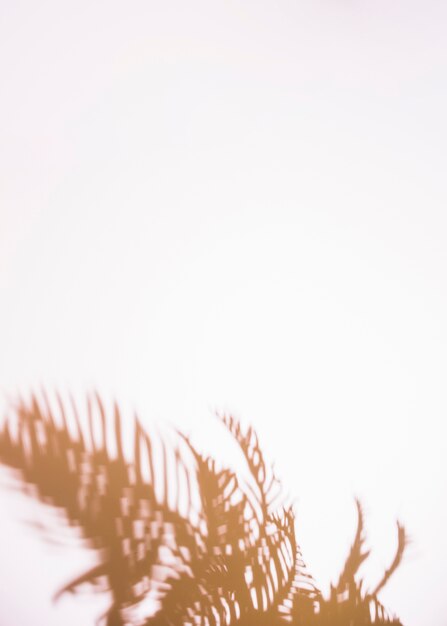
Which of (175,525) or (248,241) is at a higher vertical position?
(248,241)

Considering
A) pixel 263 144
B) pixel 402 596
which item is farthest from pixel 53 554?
pixel 263 144

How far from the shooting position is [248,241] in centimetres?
94

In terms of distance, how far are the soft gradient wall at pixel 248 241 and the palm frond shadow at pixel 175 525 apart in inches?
1.8

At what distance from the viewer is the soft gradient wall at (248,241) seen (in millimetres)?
815

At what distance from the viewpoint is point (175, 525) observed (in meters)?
0.88

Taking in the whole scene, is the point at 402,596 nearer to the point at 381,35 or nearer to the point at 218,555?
the point at 218,555

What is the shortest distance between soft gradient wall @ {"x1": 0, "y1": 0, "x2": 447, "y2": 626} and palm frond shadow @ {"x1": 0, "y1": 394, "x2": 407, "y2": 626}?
0.05 metres

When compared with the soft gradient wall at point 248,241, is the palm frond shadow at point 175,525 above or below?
below

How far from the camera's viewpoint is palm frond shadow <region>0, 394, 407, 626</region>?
2.65ft

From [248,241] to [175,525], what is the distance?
64 centimetres

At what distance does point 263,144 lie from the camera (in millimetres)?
920

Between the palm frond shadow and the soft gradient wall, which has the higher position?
the soft gradient wall

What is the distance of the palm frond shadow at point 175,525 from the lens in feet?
2.65

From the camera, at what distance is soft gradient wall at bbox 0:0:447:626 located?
82 centimetres
